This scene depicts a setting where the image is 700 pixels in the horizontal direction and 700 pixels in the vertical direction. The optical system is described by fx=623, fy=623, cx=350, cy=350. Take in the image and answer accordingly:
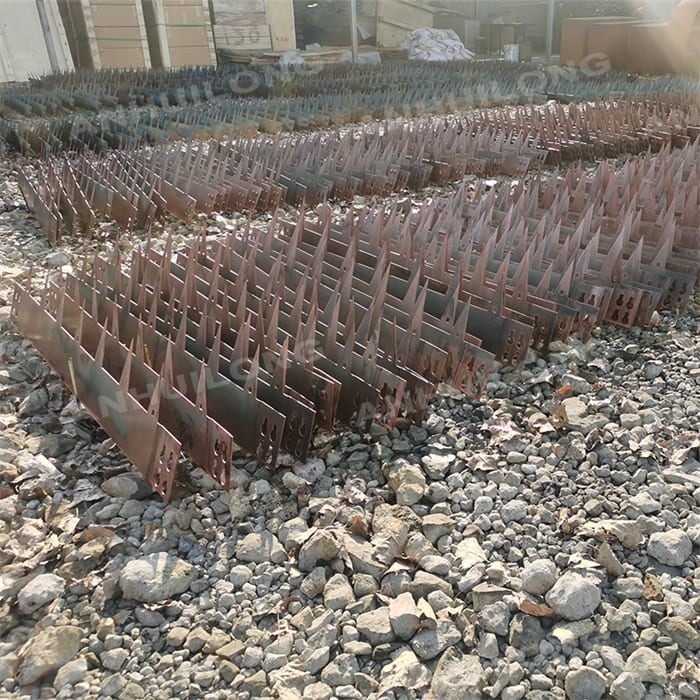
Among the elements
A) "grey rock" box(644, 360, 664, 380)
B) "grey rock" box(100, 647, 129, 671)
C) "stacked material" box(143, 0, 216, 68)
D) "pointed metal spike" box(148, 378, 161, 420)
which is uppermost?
"stacked material" box(143, 0, 216, 68)

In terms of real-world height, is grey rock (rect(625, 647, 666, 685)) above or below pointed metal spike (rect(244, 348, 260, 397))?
below

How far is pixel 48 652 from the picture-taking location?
1777mm

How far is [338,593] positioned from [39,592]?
932mm

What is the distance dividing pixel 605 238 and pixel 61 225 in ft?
13.8

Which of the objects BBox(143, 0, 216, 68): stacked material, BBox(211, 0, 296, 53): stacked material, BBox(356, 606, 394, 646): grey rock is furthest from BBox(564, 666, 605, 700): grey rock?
BBox(211, 0, 296, 53): stacked material

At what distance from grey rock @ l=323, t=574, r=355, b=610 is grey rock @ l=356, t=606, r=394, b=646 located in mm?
68

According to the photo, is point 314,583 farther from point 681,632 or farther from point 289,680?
point 681,632

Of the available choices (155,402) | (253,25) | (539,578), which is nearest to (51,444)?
(155,402)

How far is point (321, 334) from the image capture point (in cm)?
293

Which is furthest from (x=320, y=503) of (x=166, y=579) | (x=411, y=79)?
(x=411, y=79)

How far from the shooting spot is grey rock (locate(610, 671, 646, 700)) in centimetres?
165

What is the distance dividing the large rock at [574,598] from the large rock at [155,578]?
114 centimetres

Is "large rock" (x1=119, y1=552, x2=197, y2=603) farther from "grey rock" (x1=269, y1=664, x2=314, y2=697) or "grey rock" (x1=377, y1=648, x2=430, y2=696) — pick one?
"grey rock" (x1=377, y1=648, x2=430, y2=696)

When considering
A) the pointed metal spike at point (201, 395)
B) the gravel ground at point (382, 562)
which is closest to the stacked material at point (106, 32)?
the gravel ground at point (382, 562)
